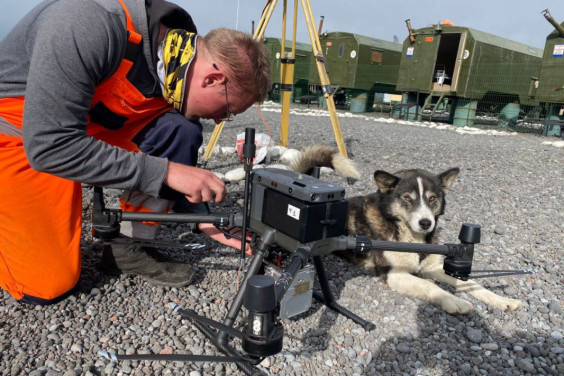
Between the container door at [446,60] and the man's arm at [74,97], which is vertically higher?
the container door at [446,60]

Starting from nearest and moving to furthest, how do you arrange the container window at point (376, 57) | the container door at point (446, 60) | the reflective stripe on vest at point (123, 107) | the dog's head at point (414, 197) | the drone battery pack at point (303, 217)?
the drone battery pack at point (303, 217), the reflective stripe on vest at point (123, 107), the dog's head at point (414, 197), the container door at point (446, 60), the container window at point (376, 57)

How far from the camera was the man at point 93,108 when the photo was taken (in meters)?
1.50

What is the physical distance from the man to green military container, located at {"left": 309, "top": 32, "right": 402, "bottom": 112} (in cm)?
1584

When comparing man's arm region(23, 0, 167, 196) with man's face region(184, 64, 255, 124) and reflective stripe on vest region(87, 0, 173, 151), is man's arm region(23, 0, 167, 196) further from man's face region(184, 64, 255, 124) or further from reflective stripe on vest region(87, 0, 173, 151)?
man's face region(184, 64, 255, 124)

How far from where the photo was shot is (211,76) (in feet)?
6.00

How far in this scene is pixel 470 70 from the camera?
42.7 feet

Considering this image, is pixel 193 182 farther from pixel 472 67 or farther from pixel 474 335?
pixel 472 67

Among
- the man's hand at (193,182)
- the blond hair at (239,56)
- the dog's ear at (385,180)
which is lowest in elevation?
the dog's ear at (385,180)

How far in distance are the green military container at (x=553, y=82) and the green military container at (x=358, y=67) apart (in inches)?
256

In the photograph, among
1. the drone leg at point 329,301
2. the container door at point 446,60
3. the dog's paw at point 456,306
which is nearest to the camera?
the drone leg at point 329,301

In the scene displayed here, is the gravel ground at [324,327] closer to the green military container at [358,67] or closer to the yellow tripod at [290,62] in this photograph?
the yellow tripod at [290,62]

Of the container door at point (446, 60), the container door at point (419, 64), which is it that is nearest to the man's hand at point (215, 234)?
the container door at point (446, 60)

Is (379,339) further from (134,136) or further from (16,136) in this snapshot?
(16,136)

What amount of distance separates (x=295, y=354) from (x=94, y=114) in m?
1.51
